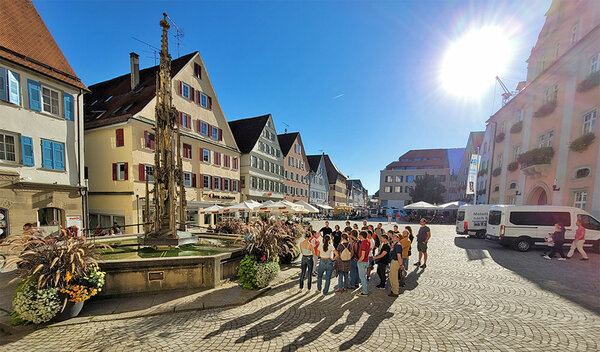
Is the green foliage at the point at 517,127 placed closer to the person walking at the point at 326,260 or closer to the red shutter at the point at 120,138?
the person walking at the point at 326,260

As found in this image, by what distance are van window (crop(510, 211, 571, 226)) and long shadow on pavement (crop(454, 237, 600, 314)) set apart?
5.19 feet

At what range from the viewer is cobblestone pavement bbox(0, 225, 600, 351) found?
429cm

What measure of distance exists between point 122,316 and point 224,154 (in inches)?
892

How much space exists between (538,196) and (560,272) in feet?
48.6

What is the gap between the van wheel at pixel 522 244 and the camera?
12734 millimetres

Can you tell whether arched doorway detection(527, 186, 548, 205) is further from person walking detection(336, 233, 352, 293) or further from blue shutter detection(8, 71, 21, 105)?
blue shutter detection(8, 71, 21, 105)

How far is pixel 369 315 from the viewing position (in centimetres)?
546

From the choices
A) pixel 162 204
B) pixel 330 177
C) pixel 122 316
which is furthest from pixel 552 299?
pixel 330 177

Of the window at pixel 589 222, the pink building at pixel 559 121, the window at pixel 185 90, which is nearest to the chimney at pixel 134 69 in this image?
the window at pixel 185 90

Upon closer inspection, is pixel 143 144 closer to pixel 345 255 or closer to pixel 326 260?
pixel 326 260

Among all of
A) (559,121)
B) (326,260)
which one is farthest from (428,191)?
(326,260)

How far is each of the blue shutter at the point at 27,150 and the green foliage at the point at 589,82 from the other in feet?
103

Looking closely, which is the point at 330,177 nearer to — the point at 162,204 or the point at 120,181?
the point at 120,181

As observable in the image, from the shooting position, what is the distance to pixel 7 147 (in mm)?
12016
